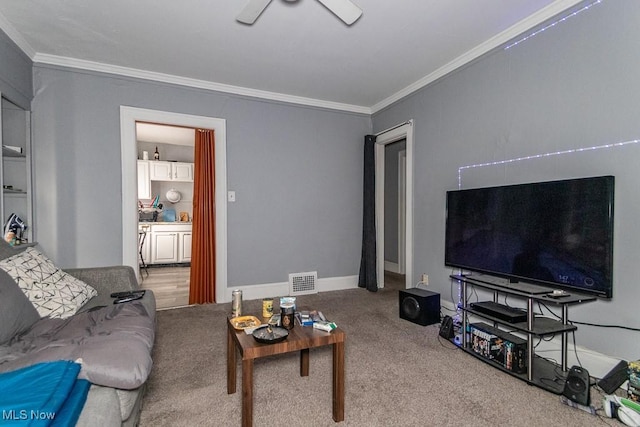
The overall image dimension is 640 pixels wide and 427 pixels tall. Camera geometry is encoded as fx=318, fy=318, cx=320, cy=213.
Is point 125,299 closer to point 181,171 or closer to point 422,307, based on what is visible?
point 422,307

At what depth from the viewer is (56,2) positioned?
2.26 metres

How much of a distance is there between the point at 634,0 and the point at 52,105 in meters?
4.62

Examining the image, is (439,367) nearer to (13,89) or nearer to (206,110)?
(206,110)

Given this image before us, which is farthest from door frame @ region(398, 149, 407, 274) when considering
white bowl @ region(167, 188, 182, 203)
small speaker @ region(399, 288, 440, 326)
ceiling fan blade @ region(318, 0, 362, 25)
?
white bowl @ region(167, 188, 182, 203)

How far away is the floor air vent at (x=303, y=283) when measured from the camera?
4.10m

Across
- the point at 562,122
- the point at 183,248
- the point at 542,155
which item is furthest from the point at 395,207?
the point at 183,248

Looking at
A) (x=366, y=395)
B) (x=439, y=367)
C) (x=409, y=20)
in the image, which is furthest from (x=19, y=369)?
(x=409, y=20)

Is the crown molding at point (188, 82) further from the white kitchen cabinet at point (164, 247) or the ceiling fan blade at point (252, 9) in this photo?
the white kitchen cabinet at point (164, 247)

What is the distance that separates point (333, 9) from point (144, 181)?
5.72 m

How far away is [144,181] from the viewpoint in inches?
249

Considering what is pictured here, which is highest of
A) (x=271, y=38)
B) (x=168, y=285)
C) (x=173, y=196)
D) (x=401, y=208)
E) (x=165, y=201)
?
(x=271, y=38)

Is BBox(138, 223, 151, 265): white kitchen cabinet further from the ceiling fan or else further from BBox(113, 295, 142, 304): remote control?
the ceiling fan

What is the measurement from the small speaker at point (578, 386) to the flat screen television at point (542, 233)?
461 mm

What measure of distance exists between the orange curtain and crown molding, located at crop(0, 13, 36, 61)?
1.55 meters
